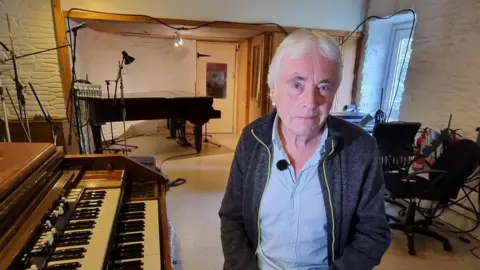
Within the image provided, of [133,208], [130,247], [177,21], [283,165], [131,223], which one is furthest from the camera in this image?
[177,21]

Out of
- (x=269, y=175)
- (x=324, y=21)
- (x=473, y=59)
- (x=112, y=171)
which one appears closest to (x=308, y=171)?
(x=269, y=175)

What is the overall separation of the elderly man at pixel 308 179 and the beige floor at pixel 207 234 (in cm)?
124

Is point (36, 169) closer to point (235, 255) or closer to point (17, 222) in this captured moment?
point (17, 222)

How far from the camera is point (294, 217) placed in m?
0.90

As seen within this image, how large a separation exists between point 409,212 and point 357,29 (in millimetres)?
2754

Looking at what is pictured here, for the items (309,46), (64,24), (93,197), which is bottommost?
(93,197)

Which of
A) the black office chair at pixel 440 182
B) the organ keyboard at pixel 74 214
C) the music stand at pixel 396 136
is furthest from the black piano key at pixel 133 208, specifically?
the music stand at pixel 396 136

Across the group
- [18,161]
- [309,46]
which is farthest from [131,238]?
[309,46]

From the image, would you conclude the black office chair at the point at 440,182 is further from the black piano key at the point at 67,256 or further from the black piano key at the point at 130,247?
the black piano key at the point at 67,256

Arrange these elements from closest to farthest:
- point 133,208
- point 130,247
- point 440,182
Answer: point 130,247, point 133,208, point 440,182

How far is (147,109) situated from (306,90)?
3467 millimetres

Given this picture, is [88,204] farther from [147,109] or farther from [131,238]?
[147,109]

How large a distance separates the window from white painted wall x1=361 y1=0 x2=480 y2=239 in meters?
0.38

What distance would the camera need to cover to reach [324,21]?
4.03 meters
